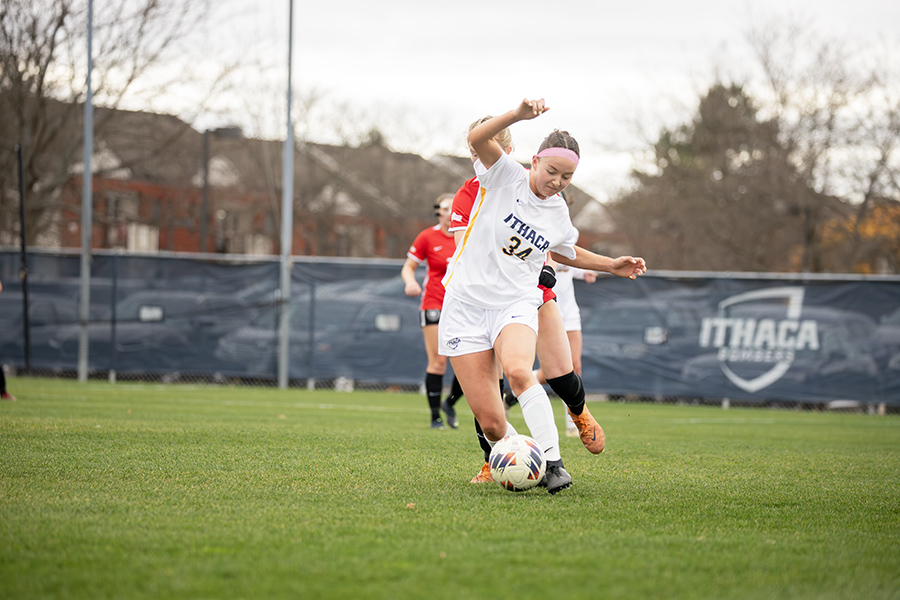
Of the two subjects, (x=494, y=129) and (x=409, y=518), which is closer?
(x=409, y=518)

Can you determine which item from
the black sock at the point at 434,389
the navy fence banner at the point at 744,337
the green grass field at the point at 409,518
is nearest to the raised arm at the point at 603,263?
the green grass field at the point at 409,518

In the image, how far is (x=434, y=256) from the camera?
9.16 m

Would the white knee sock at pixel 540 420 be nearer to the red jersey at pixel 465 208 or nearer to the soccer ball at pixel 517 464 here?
the soccer ball at pixel 517 464

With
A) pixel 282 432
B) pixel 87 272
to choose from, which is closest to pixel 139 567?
pixel 282 432

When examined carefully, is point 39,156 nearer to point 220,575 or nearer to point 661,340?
point 661,340

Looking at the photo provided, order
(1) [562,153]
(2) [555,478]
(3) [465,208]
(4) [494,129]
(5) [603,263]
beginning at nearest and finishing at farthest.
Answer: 1. (4) [494,129]
2. (1) [562,153]
3. (2) [555,478]
4. (5) [603,263]
5. (3) [465,208]

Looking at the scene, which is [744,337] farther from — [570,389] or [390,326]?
[570,389]

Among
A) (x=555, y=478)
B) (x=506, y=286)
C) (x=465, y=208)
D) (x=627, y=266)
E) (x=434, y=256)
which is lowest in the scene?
(x=555, y=478)

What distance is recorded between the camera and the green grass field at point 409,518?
3.03 metres

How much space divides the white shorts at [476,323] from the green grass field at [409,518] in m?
0.83

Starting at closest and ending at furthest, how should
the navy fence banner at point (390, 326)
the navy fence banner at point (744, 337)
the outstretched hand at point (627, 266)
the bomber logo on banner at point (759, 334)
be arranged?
the outstretched hand at point (627, 266) < the navy fence banner at point (744, 337) < the navy fence banner at point (390, 326) < the bomber logo on banner at point (759, 334)

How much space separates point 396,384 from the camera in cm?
1603

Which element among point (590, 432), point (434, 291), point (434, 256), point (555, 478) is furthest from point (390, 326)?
point (555, 478)

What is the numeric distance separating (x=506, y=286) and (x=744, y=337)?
11401 millimetres
